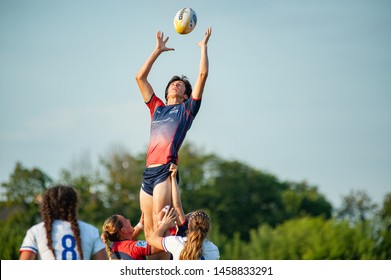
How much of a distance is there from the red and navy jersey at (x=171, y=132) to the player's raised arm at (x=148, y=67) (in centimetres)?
57

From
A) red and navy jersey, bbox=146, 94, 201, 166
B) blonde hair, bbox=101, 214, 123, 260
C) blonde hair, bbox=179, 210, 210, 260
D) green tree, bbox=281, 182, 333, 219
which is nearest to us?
blonde hair, bbox=179, 210, 210, 260

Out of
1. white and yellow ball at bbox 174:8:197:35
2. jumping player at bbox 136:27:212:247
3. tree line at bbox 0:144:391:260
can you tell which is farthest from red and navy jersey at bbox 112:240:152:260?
tree line at bbox 0:144:391:260

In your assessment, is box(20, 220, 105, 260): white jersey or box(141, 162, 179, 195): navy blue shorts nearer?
box(20, 220, 105, 260): white jersey

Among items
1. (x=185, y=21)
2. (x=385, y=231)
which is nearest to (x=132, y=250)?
(x=185, y=21)

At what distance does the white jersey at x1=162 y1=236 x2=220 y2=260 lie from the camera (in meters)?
10.2

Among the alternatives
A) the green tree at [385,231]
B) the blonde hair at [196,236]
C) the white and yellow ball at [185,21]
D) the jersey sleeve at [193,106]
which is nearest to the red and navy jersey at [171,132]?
the jersey sleeve at [193,106]

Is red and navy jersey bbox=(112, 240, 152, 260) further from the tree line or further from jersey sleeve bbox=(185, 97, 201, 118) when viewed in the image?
the tree line

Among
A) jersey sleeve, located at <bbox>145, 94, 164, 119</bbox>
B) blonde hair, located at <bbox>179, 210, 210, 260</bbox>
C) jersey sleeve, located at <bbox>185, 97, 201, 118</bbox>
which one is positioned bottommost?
blonde hair, located at <bbox>179, 210, 210, 260</bbox>

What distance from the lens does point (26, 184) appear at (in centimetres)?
5428

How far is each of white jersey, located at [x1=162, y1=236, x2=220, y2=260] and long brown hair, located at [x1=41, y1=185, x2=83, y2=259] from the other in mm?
1756

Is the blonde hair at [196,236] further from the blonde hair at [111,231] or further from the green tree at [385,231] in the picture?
the green tree at [385,231]

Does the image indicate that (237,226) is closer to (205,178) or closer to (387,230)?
(205,178)

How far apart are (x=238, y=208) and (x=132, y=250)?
58082mm
